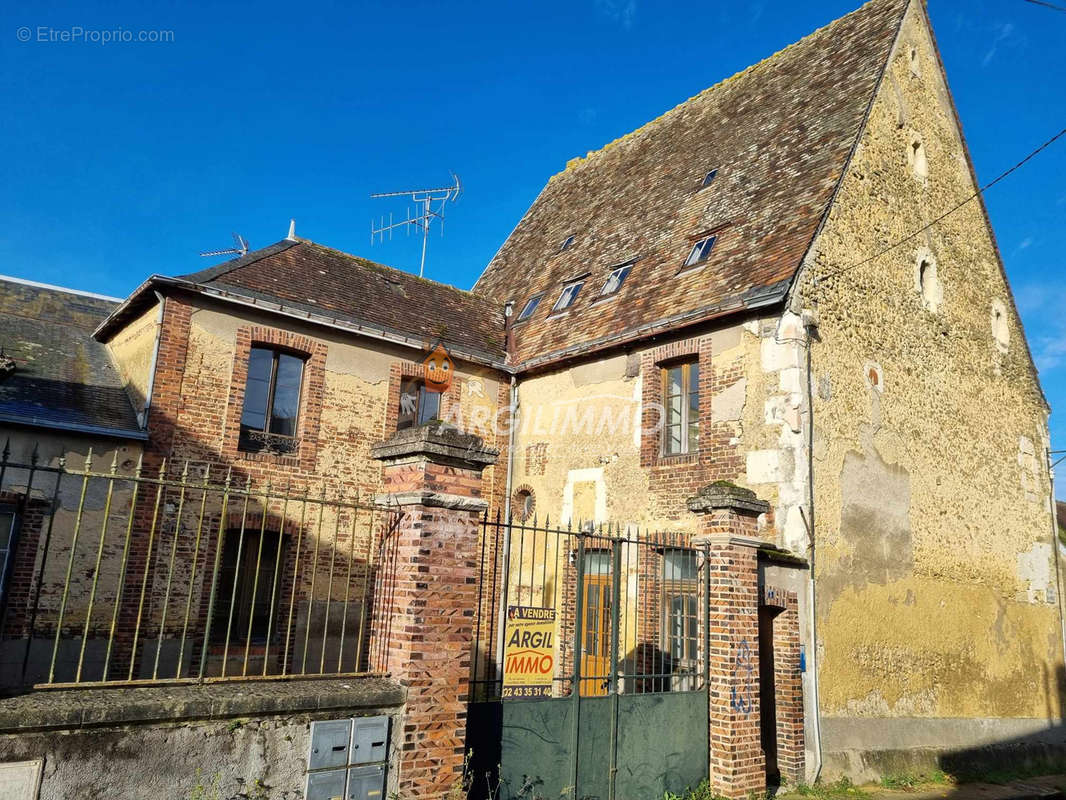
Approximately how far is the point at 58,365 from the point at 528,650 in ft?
27.8

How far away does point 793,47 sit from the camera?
15.9 m

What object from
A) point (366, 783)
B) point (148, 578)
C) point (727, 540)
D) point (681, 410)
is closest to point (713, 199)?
point (681, 410)

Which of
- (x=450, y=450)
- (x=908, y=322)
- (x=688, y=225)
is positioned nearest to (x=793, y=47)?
(x=688, y=225)

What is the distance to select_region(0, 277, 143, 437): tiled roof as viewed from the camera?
988cm

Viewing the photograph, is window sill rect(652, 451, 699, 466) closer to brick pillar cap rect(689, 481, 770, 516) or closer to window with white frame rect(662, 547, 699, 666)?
window with white frame rect(662, 547, 699, 666)

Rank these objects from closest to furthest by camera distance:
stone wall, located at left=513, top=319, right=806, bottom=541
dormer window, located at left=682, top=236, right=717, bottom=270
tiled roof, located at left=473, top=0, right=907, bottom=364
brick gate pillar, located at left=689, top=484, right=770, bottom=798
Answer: brick gate pillar, located at left=689, top=484, right=770, bottom=798 < stone wall, located at left=513, top=319, right=806, bottom=541 < tiled roof, located at left=473, top=0, right=907, bottom=364 < dormer window, located at left=682, top=236, right=717, bottom=270

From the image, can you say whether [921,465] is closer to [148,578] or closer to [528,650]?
[528,650]

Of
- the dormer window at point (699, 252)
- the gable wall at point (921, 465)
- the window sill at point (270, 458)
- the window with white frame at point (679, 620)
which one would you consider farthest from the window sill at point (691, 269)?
the window sill at point (270, 458)

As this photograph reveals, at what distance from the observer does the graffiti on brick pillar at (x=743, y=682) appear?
24.1 ft

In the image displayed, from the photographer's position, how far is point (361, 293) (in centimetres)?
1360

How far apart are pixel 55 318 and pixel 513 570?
8.93m

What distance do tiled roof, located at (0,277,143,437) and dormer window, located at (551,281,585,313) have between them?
24.5 feet

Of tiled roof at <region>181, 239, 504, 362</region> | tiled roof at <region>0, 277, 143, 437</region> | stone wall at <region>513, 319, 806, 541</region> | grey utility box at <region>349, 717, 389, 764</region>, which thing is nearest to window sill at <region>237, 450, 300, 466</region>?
tiled roof at <region>0, 277, 143, 437</region>

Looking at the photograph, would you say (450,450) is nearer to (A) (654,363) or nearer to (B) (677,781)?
(B) (677,781)
